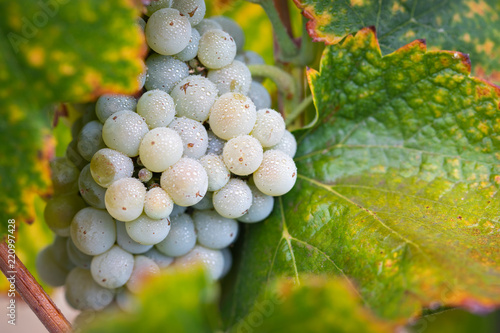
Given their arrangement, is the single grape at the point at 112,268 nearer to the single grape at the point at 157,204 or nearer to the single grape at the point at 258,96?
the single grape at the point at 157,204

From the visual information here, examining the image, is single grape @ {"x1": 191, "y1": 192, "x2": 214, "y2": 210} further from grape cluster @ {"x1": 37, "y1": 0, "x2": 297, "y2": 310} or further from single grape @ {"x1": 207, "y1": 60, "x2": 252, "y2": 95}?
single grape @ {"x1": 207, "y1": 60, "x2": 252, "y2": 95}

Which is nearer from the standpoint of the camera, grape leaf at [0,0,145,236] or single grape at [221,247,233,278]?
grape leaf at [0,0,145,236]

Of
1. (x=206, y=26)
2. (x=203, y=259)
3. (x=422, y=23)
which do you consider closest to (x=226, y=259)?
(x=203, y=259)

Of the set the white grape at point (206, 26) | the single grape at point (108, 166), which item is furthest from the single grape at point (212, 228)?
the white grape at point (206, 26)

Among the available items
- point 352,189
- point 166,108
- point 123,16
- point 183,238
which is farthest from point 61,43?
point 352,189

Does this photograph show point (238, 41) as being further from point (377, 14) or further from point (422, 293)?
point (422, 293)

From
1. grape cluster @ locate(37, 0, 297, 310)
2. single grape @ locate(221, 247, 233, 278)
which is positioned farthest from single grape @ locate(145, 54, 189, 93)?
single grape @ locate(221, 247, 233, 278)

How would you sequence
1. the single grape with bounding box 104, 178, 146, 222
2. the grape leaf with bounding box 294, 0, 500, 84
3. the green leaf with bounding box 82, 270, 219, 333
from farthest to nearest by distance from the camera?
the grape leaf with bounding box 294, 0, 500, 84
the single grape with bounding box 104, 178, 146, 222
the green leaf with bounding box 82, 270, 219, 333
